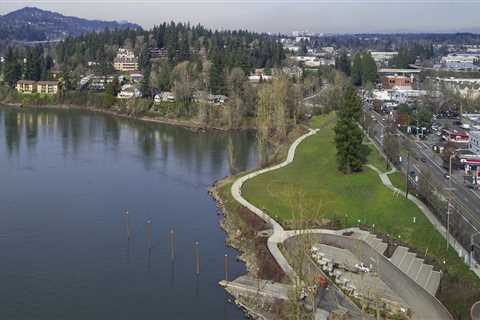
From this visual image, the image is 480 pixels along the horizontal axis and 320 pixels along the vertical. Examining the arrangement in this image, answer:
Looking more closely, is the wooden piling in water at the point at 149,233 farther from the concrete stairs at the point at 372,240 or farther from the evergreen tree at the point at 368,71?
the evergreen tree at the point at 368,71

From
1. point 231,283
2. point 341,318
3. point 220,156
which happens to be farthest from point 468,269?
point 220,156

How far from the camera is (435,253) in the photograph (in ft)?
41.4

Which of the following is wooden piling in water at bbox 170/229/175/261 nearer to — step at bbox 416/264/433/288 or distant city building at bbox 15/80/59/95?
step at bbox 416/264/433/288

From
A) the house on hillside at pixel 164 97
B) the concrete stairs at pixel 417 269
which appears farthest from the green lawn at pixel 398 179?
the house on hillside at pixel 164 97

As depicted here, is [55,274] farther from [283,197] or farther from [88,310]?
[283,197]

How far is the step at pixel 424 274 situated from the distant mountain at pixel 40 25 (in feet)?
283

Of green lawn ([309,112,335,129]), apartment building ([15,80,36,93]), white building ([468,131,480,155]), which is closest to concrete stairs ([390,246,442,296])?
white building ([468,131,480,155])

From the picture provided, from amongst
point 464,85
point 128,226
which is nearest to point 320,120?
point 464,85

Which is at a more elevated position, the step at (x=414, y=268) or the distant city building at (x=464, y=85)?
the distant city building at (x=464, y=85)

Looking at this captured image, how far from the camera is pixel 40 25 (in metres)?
121

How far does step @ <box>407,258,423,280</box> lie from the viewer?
11.7m

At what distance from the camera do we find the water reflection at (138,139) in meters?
23.7

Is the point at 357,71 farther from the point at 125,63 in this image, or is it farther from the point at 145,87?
the point at 125,63

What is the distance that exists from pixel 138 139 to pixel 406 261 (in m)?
18.1
